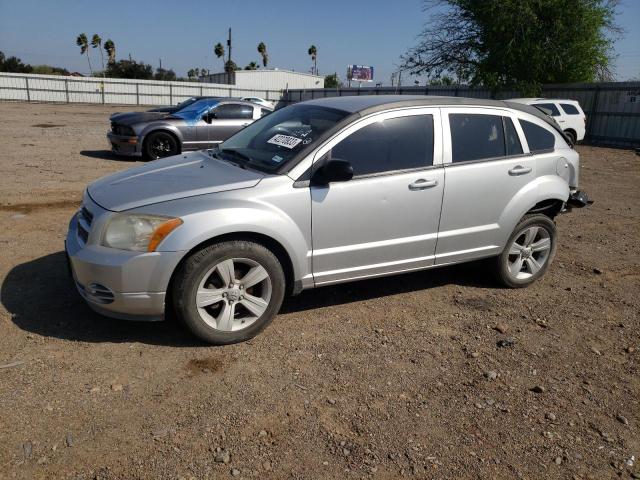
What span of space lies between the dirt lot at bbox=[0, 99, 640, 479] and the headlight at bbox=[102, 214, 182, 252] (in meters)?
0.75

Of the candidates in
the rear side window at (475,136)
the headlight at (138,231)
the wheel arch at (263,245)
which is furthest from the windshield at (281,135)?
the rear side window at (475,136)

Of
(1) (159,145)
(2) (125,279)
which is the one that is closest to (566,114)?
(1) (159,145)

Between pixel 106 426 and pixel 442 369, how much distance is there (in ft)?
6.97

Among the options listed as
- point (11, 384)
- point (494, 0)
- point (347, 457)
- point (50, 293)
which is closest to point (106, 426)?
point (11, 384)

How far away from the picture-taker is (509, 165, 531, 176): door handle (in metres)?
4.71

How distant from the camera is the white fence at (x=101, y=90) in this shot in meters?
40.7

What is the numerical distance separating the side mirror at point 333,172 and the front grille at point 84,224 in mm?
1595

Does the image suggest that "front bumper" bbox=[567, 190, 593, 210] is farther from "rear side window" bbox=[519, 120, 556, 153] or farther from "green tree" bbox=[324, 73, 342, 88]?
"green tree" bbox=[324, 73, 342, 88]

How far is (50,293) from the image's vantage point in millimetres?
4406

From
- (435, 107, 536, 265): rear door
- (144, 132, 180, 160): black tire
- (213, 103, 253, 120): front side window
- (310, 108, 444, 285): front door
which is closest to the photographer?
(310, 108, 444, 285): front door

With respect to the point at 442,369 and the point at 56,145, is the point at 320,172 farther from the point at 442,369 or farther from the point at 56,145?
the point at 56,145

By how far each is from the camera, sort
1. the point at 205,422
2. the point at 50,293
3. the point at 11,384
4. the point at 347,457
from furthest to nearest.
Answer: the point at 50,293, the point at 11,384, the point at 205,422, the point at 347,457

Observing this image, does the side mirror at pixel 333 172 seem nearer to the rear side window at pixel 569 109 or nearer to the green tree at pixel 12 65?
the rear side window at pixel 569 109

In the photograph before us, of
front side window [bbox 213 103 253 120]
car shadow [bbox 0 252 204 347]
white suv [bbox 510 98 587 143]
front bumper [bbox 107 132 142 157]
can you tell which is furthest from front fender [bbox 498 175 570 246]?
white suv [bbox 510 98 587 143]
